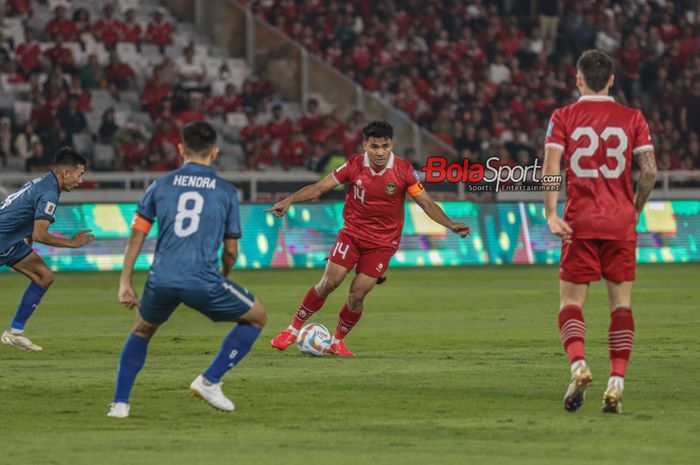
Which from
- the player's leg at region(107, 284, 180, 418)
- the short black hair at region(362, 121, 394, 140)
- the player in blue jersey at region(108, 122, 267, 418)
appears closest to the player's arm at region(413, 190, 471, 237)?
the short black hair at region(362, 121, 394, 140)

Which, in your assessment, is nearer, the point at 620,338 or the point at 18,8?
the point at 620,338

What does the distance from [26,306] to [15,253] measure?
54 cm

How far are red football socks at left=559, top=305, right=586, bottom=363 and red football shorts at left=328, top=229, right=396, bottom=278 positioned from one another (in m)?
3.75

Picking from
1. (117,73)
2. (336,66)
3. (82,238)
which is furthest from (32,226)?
(336,66)

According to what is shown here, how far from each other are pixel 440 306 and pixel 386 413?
8.91 metres

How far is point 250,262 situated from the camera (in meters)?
24.3

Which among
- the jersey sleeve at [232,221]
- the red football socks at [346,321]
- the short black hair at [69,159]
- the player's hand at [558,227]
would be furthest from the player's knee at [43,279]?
the player's hand at [558,227]

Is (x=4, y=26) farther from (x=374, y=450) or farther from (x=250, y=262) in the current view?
(x=374, y=450)

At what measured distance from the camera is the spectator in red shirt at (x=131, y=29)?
30219mm

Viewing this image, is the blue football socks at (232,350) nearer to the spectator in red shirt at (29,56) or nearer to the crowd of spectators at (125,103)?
the crowd of spectators at (125,103)

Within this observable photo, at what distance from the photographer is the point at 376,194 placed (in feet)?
43.9

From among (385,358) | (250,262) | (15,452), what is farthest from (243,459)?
(250,262)

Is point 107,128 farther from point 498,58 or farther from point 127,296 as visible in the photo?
point 127,296

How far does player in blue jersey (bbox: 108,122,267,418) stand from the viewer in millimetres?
9031
